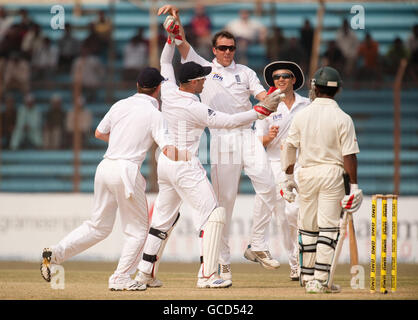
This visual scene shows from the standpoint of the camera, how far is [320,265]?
8219 millimetres

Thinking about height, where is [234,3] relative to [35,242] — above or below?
above

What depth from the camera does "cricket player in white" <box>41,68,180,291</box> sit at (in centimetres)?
878

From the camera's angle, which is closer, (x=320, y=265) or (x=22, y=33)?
(x=320, y=265)

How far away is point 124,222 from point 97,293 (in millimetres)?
789

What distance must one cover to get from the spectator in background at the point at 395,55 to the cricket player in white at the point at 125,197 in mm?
9056

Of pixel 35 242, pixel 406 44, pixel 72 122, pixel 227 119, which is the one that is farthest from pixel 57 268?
pixel 406 44

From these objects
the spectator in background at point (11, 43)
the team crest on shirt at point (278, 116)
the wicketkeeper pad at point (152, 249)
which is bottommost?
the wicketkeeper pad at point (152, 249)

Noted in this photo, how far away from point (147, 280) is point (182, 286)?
423 millimetres

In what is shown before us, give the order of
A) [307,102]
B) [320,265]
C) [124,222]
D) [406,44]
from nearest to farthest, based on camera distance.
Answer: [320,265]
[124,222]
[307,102]
[406,44]

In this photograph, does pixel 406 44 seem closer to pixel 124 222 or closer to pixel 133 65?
pixel 133 65

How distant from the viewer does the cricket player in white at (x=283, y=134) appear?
34.3 feet

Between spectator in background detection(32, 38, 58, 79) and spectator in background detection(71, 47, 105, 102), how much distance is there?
0.52m

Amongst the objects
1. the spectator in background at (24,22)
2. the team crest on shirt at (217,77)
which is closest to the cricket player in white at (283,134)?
the team crest on shirt at (217,77)

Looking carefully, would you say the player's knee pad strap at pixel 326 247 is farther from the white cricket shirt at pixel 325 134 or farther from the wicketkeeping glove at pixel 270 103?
the wicketkeeping glove at pixel 270 103
